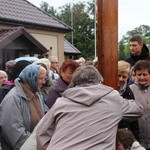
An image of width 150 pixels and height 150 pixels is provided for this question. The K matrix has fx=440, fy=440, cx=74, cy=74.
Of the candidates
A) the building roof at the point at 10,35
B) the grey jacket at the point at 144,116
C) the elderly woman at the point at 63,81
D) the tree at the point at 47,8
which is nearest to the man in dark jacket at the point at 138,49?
the elderly woman at the point at 63,81

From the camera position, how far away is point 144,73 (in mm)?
4246

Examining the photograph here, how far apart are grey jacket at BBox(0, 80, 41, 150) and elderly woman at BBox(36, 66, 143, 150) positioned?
1.06 m

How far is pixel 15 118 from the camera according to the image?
4.44 meters

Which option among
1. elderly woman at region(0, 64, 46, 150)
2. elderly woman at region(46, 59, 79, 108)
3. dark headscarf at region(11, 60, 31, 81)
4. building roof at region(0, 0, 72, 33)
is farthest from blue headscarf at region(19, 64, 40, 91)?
building roof at region(0, 0, 72, 33)

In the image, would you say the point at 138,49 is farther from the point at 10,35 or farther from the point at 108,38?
the point at 10,35

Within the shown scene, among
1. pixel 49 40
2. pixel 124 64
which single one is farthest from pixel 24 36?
pixel 124 64

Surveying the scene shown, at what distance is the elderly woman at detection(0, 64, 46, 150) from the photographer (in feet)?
14.6

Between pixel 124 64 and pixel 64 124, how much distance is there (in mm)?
1867

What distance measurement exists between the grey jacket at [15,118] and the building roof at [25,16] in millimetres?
15443

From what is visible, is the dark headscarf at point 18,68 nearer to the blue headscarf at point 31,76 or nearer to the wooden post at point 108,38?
the blue headscarf at point 31,76

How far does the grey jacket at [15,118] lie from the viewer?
175 inches

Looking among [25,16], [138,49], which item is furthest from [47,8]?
[138,49]

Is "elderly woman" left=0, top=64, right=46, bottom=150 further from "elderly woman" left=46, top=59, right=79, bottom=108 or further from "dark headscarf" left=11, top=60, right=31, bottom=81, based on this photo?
"dark headscarf" left=11, top=60, right=31, bottom=81

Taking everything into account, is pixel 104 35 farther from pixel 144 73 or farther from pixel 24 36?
pixel 24 36
